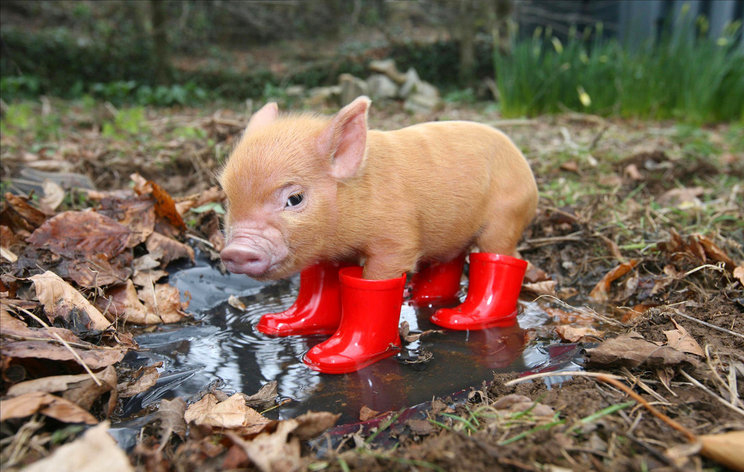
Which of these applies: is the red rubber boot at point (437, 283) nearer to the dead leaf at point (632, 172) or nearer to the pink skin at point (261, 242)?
the pink skin at point (261, 242)

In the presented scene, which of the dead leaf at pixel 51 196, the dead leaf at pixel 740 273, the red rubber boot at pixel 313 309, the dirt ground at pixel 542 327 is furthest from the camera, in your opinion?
the dead leaf at pixel 51 196

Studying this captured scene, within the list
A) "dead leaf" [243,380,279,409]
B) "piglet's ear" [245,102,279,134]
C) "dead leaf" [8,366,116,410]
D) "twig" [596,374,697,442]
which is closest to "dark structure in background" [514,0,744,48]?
"piglet's ear" [245,102,279,134]

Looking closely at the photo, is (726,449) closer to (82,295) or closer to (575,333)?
(575,333)

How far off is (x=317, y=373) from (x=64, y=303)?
1032 millimetres

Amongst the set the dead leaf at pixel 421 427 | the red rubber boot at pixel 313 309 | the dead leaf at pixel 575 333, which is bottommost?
the dead leaf at pixel 575 333

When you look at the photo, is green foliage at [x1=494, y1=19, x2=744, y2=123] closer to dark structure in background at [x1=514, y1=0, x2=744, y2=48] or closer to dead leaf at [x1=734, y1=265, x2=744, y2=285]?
dark structure in background at [x1=514, y1=0, x2=744, y2=48]

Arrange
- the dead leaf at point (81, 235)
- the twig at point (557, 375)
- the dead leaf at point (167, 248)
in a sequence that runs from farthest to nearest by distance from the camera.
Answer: the dead leaf at point (167, 248), the dead leaf at point (81, 235), the twig at point (557, 375)

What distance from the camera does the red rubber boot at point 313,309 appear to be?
8.54 feet

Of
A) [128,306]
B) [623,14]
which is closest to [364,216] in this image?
[128,306]

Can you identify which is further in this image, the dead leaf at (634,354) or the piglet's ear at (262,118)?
the piglet's ear at (262,118)

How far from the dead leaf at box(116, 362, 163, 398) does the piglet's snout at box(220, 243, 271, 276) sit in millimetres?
483

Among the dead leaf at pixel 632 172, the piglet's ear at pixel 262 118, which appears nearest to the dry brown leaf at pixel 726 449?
the piglet's ear at pixel 262 118

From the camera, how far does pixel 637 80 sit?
6.88 meters

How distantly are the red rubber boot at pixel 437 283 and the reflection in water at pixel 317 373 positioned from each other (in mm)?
142
